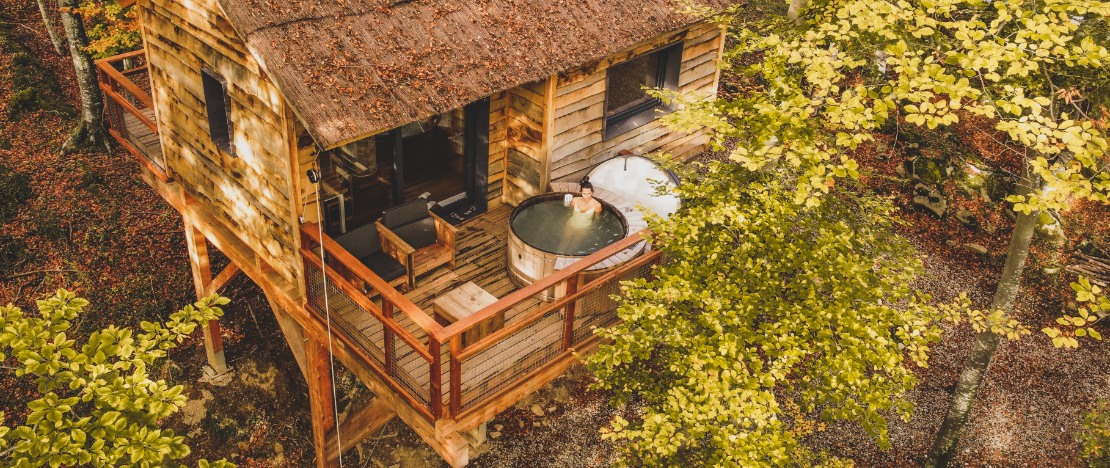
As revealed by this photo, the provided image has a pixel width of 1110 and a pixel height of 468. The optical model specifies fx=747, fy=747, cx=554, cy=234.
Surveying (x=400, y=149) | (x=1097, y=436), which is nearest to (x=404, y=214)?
(x=400, y=149)

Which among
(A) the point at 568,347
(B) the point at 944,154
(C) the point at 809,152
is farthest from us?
(B) the point at 944,154

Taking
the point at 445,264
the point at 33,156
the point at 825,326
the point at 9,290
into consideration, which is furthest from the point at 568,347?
the point at 33,156

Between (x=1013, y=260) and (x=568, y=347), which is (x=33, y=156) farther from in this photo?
(x=1013, y=260)

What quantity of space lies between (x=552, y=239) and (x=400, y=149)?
7.70 feet

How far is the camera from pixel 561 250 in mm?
9547

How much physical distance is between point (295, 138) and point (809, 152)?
5133mm

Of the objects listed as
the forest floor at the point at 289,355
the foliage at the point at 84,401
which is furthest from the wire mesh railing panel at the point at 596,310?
the foliage at the point at 84,401

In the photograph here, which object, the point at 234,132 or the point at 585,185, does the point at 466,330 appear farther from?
the point at 234,132

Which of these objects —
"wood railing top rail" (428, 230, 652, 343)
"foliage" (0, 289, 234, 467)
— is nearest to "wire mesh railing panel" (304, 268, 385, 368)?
"wood railing top rail" (428, 230, 652, 343)

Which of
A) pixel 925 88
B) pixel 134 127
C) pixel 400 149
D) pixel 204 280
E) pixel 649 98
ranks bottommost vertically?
pixel 204 280

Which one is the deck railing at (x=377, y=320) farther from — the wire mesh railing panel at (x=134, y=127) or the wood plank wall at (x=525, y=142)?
the wire mesh railing panel at (x=134, y=127)

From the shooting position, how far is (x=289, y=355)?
570 inches

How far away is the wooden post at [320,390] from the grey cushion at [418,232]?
1.70 m

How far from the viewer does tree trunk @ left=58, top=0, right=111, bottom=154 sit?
14.6 m
